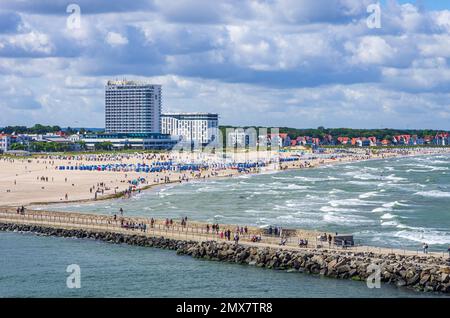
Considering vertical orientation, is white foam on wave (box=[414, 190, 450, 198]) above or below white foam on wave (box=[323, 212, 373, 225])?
below

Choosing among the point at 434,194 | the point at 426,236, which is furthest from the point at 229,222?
the point at 434,194

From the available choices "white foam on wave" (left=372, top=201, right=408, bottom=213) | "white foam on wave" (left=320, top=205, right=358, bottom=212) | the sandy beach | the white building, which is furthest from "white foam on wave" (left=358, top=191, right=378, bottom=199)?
the white building

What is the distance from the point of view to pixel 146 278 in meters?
38.2

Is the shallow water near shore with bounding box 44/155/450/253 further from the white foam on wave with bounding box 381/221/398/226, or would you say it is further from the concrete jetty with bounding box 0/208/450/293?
the concrete jetty with bounding box 0/208/450/293

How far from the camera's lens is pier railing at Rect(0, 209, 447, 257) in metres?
42.9

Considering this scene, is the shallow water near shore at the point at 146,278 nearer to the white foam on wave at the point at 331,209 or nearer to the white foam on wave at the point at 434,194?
the white foam on wave at the point at 331,209

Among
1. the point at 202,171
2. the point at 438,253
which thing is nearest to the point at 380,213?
the point at 438,253

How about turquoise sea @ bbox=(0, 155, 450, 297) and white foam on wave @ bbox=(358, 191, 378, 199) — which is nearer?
turquoise sea @ bbox=(0, 155, 450, 297)

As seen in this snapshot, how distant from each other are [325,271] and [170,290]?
327 inches

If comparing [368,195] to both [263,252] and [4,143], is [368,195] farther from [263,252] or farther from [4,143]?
[4,143]

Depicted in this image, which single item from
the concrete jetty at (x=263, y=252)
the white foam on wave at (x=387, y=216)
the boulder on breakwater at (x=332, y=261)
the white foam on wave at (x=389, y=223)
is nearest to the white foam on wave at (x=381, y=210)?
the white foam on wave at (x=387, y=216)

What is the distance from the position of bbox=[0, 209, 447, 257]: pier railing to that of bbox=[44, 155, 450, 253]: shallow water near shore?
179 inches

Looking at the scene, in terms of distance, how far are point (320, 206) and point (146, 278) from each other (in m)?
34.3
